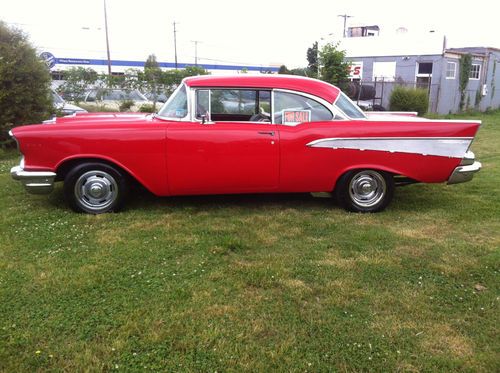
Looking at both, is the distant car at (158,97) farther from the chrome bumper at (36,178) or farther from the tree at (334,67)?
the chrome bumper at (36,178)

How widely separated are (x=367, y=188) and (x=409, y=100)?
16.0 metres

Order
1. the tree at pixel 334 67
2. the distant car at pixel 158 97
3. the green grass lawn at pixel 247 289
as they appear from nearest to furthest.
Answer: the green grass lawn at pixel 247 289
the distant car at pixel 158 97
the tree at pixel 334 67

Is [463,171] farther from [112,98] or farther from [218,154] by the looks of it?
[112,98]

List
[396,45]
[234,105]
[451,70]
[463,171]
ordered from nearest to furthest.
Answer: [463,171]
[234,105]
[451,70]
[396,45]

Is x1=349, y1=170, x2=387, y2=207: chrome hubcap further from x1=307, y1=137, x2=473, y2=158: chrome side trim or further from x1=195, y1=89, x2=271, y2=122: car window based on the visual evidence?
x1=195, y1=89, x2=271, y2=122: car window

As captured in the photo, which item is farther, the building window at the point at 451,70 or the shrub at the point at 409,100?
the building window at the point at 451,70

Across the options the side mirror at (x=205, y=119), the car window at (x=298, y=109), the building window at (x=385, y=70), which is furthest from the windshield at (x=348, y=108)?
the building window at (x=385, y=70)

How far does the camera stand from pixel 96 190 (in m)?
5.36

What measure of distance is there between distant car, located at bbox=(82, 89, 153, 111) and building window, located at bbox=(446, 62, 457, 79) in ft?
Answer: 56.7

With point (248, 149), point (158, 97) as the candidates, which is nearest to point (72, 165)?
point (248, 149)

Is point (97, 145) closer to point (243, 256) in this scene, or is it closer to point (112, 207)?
point (112, 207)

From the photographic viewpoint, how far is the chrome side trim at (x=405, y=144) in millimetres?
5418

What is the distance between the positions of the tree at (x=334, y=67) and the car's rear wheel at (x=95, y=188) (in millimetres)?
15736

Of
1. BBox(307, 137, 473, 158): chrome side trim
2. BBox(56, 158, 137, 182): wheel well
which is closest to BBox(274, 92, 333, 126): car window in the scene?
BBox(307, 137, 473, 158): chrome side trim
